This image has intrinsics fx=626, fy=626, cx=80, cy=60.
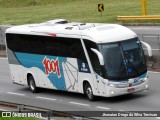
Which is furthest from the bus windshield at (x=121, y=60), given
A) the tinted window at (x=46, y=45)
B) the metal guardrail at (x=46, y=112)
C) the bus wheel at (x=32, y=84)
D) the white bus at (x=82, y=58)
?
the bus wheel at (x=32, y=84)

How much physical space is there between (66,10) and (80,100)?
4586cm

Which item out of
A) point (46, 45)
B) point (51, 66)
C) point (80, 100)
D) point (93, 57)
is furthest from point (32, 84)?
point (93, 57)

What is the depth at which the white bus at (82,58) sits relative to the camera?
2258 centimetres

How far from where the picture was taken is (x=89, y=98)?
2355cm

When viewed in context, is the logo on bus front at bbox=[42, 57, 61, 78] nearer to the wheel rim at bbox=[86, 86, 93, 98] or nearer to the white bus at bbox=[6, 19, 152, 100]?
the white bus at bbox=[6, 19, 152, 100]

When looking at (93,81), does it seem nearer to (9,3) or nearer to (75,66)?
(75,66)

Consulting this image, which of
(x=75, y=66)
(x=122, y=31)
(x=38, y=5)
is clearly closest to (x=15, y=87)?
(x=75, y=66)

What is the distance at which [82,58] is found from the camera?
23.6m

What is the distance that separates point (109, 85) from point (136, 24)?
27669mm

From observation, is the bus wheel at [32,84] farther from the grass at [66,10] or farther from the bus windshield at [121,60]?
the grass at [66,10]

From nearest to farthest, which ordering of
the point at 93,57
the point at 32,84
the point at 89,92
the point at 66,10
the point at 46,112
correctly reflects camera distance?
1. the point at 46,112
2. the point at 93,57
3. the point at 89,92
4. the point at 32,84
5. the point at 66,10

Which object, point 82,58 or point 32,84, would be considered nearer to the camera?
point 82,58

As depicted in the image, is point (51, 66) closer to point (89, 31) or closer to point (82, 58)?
point (82, 58)

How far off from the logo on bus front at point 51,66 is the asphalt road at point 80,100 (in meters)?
1.00
